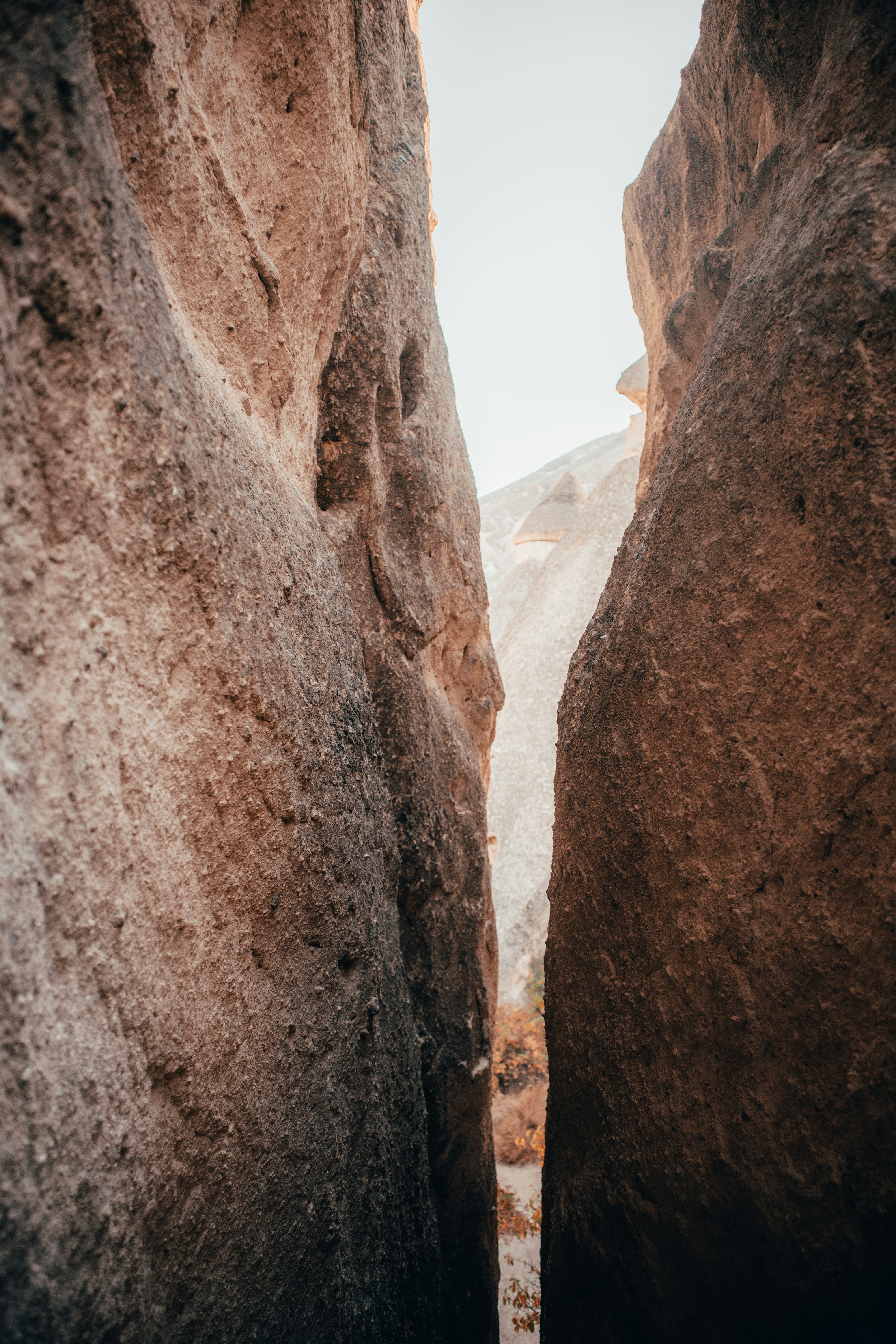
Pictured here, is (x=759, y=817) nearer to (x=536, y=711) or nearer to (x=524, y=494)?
(x=536, y=711)

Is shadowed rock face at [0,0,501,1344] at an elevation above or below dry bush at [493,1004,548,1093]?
above

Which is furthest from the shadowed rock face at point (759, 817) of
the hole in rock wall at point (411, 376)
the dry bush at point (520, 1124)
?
the dry bush at point (520, 1124)

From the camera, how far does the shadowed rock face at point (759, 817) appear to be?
1.99 metres

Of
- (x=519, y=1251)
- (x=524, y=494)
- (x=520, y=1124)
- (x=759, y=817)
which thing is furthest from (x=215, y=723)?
(x=524, y=494)

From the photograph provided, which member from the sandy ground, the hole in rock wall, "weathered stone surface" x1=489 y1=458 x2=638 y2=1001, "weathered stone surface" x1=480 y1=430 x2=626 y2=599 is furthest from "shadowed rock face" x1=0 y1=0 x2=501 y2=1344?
"weathered stone surface" x1=480 y1=430 x2=626 y2=599

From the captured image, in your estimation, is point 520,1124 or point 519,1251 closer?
point 519,1251

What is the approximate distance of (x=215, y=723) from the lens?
1.86 meters

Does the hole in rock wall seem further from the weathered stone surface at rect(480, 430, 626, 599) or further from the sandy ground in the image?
the weathered stone surface at rect(480, 430, 626, 599)

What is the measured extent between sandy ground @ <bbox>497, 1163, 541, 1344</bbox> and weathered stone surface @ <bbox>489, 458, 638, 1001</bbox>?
287 cm

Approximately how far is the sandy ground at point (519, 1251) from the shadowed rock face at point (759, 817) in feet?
8.77

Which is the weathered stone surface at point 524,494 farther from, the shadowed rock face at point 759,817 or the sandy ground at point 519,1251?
the shadowed rock face at point 759,817

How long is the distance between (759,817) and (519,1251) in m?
6.87

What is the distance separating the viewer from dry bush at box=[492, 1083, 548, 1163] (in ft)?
25.5

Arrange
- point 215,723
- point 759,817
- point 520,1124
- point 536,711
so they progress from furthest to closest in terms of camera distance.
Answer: point 536,711
point 520,1124
point 759,817
point 215,723
